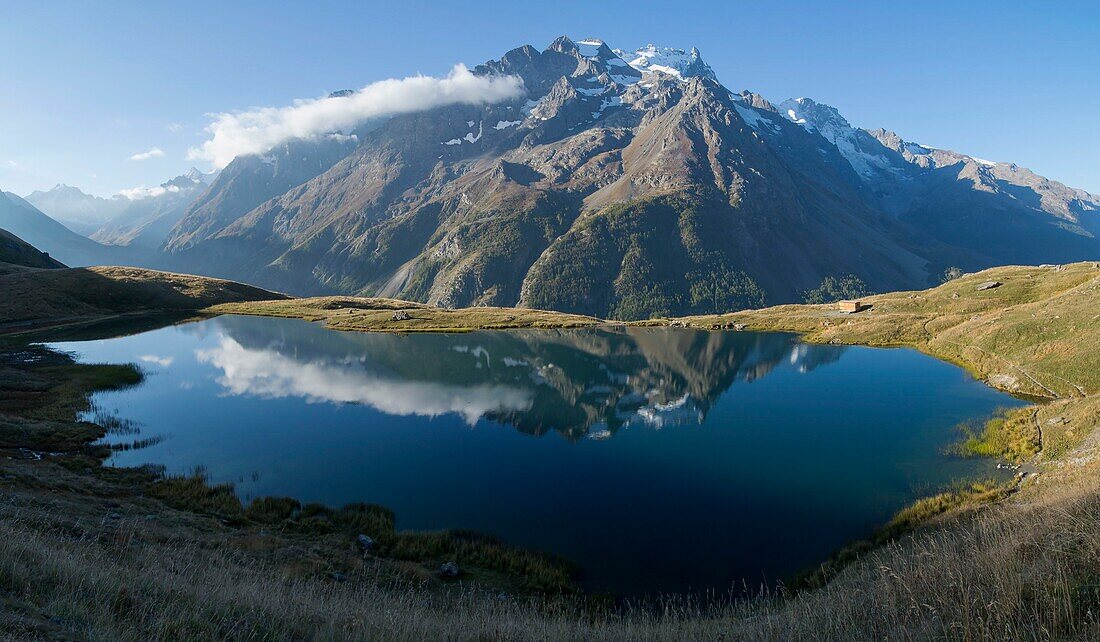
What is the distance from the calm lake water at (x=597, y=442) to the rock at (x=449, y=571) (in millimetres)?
4299

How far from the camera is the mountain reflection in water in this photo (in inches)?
2122

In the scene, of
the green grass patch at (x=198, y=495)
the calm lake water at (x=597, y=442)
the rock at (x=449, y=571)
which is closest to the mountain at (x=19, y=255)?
the calm lake water at (x=597, y=442)

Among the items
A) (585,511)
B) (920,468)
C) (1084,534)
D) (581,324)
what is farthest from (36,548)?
(581,324)

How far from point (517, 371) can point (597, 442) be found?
1357 inches

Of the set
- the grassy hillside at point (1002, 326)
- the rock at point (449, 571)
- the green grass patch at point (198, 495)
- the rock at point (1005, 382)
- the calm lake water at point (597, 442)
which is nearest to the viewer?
the rock at point (449, 571)

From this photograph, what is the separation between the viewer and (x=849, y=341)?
9631cm

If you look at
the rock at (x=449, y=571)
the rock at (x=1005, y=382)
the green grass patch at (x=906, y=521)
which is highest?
the rock at (x=1005, y=382)

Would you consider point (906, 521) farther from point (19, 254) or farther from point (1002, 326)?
point (19, 254)

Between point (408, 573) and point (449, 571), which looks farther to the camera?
point (449, 571)

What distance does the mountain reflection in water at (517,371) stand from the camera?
53.9 metres

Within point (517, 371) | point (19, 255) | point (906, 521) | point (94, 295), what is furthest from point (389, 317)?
point (19, 255)

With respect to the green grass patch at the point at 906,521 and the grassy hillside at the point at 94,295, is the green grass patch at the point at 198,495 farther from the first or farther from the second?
the grassy hillside at the point at 94,295

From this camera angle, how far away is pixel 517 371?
76188 mm

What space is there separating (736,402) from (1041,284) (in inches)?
3689
